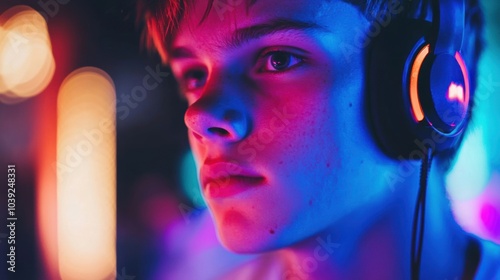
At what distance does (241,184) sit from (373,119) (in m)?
0.24

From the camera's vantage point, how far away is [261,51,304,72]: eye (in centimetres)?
83

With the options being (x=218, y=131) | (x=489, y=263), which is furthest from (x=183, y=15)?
(x=489, y=263)

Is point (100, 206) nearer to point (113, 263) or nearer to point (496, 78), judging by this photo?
point (113, 263)

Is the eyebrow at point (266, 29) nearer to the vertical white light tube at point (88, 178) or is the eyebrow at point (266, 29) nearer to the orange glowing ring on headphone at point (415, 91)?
the orange glowing ring on headphone at point (415, 91)

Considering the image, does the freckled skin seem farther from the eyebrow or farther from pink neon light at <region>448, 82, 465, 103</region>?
pink neon light at <region>448, 82, 465, 103</region>

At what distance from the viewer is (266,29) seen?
2.67 feet

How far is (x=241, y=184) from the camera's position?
841 millimetres

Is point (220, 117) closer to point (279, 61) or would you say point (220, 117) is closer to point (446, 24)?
point (279, 61)

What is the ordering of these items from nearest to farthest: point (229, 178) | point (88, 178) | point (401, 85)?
point (401, 85) < point (229, 178) < point (88, 178)

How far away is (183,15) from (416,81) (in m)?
0.41

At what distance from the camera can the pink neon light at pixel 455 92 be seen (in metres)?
0.78

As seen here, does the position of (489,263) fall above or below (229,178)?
below

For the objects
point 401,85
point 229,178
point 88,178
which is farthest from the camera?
point 88,178

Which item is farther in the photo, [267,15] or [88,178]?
[88,178]
